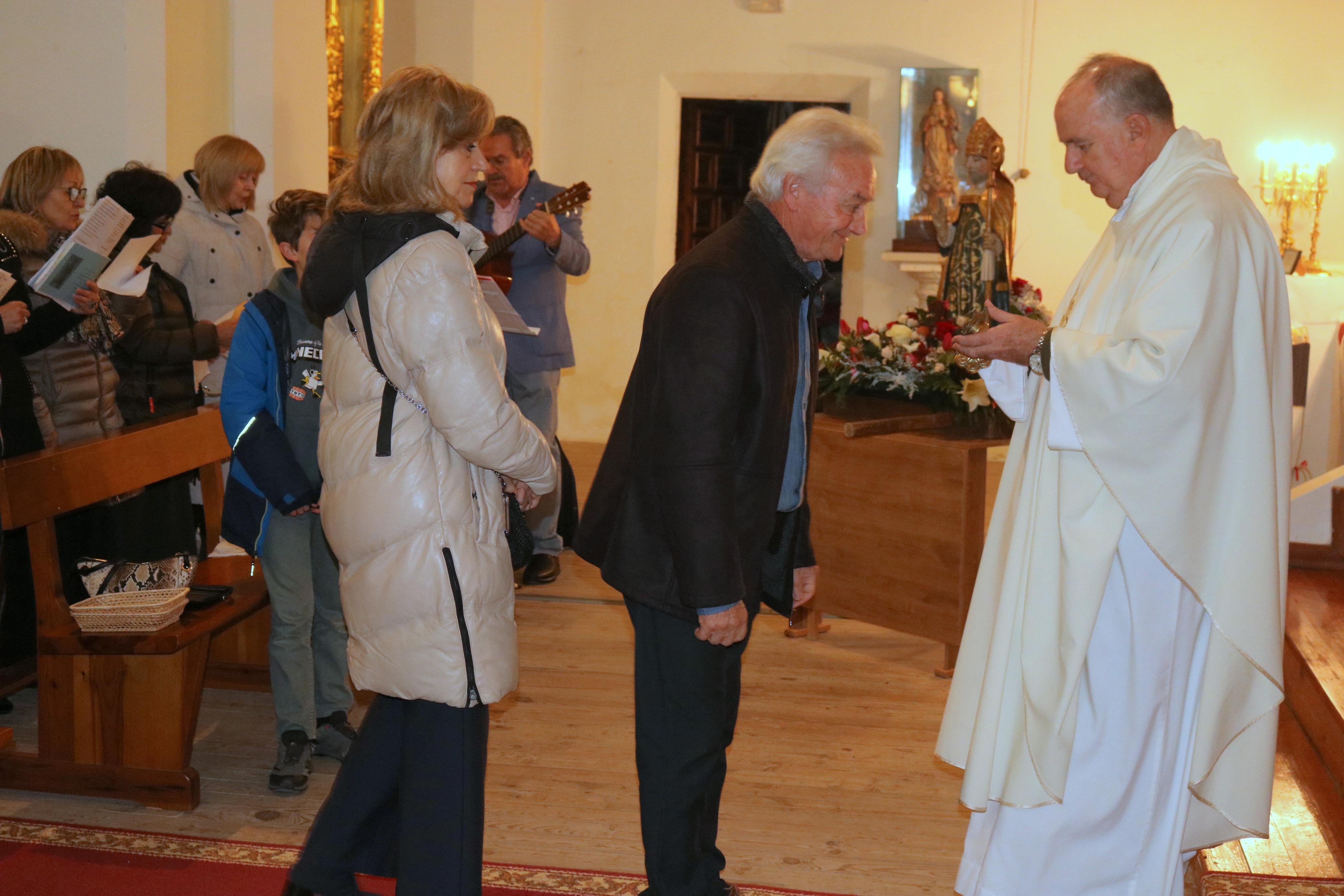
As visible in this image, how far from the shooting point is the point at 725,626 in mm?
2283

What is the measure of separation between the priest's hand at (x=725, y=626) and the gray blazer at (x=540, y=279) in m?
3.07

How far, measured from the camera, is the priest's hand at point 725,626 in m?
2.28

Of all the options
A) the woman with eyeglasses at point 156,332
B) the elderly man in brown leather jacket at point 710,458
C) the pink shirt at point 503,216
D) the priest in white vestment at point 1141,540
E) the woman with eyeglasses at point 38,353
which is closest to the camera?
the elderly man in brown leather jacket at point 710,458

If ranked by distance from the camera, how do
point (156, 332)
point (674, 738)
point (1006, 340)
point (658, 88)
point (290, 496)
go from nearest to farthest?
point (674, 738), point (1006, 340), point (290, 496), point (156, 332), point (658, 88)

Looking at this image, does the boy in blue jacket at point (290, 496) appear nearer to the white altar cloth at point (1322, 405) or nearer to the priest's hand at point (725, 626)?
the priest's hand at point (725, 626)

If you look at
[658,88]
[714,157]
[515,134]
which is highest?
[658,88]

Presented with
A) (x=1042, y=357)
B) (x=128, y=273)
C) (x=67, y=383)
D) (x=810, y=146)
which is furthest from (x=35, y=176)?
(x=1042, y=357)

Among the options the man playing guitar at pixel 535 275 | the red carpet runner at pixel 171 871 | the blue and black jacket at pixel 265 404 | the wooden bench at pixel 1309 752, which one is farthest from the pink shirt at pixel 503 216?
the wooden bench at pixel 1309 752

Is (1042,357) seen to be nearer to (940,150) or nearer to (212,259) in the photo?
(212,259)

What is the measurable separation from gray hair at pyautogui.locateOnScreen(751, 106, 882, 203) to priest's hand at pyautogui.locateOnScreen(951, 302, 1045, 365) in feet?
1.50

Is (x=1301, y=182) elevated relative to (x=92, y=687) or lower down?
elevated

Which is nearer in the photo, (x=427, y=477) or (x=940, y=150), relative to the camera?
(x=427, y=477)

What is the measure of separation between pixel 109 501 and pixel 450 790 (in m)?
2.60

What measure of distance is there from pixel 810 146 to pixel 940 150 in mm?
6997
